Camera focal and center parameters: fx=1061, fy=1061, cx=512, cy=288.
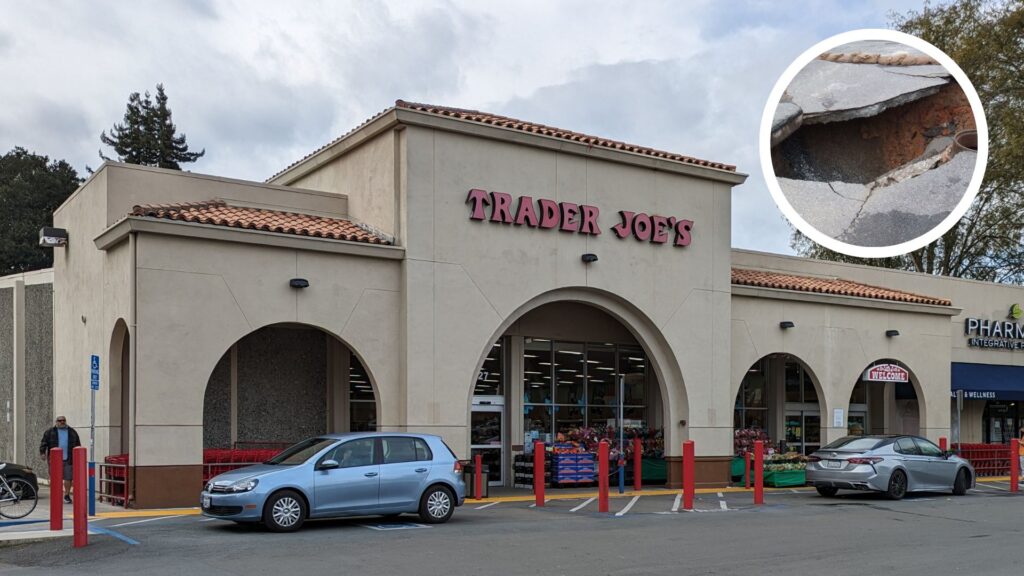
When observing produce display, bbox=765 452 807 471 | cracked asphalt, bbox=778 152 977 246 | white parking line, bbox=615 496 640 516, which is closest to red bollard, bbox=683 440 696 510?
white parking line, bbox=615 496 640 516

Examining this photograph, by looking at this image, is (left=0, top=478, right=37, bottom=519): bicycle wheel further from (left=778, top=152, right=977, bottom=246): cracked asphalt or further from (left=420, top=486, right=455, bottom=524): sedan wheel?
(left=778, top=152, right=977, bottom=246): cracked asphalt

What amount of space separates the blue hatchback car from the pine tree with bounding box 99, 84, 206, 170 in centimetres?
5035

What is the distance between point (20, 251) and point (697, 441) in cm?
4341

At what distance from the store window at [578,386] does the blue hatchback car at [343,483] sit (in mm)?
8485

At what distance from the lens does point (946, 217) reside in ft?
113

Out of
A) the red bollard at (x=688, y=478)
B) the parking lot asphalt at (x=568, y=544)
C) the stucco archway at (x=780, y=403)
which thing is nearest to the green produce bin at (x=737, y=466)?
the stucco archway at (x=780, y=403)

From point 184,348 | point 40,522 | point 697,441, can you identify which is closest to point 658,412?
point 697,441

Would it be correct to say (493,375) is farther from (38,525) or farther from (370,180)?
(38,525)

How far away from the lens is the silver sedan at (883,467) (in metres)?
21.2

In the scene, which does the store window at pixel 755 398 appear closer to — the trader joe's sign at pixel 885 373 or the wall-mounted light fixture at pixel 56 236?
the trader joe's sign at pixel 885 373

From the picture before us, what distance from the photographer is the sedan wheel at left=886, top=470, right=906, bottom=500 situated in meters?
21.3

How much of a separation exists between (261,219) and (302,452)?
226 inches

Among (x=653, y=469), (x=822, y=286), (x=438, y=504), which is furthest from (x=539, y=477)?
(x=822, y=286)

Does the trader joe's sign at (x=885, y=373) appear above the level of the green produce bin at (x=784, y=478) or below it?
above
